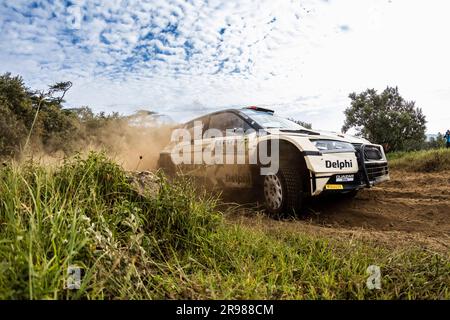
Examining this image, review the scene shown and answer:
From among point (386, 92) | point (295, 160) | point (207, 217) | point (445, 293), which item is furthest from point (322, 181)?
point (386, 92)

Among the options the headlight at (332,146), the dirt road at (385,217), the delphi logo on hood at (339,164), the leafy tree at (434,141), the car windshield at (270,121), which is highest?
the leafy tree at (434,141)

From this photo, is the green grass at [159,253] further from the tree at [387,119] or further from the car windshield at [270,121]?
the tree at [387,119]

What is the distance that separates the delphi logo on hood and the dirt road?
677 millimetres

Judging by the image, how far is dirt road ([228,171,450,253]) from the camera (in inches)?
122

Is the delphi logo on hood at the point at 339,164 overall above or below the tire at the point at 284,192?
above

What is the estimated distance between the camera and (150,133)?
9562 mm

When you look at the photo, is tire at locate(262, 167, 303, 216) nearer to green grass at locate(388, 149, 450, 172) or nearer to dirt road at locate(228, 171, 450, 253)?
dirt road at locate(228, 171, 450, 253)

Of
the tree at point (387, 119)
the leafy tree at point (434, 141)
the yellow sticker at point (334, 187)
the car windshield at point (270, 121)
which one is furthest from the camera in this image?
the leafy tree at point (434, 141)

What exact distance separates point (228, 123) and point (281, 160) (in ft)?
5.34

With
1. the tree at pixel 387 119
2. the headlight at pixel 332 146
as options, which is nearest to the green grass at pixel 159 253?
the headlight at pixel 332 146

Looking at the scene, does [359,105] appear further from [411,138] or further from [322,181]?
[322,181]

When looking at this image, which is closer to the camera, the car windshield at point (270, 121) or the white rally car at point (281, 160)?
the white rally car at point (281, 160)

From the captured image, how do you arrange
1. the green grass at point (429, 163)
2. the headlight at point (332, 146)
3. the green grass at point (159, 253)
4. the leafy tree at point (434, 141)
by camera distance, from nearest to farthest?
the green grass at point (159, 253)
the headlight at point (332, 146)
the green grass at point (429, 163)
the leafy tree at point (434, 141)

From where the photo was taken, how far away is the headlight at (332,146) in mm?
4068
